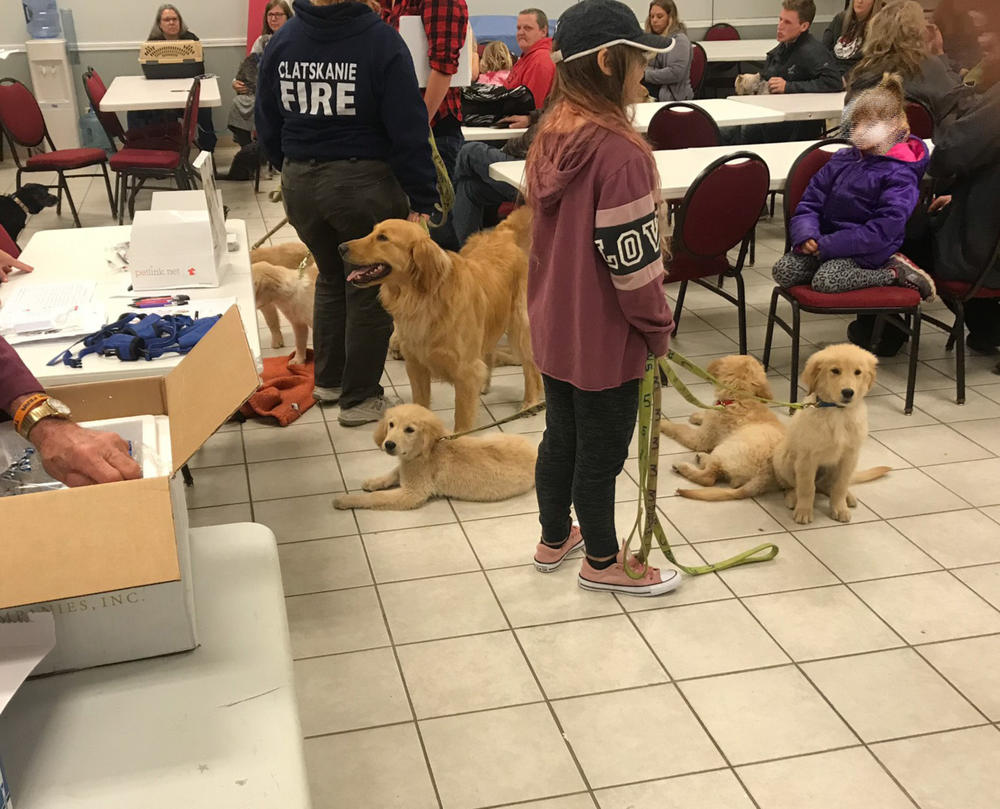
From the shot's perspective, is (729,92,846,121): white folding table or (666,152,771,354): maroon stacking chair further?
(729,92,846,121): white folding table

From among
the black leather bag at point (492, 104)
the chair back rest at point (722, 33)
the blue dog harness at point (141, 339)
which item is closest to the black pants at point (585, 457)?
the blue dog harness at point (141, 339)

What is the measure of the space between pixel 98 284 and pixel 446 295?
117cm

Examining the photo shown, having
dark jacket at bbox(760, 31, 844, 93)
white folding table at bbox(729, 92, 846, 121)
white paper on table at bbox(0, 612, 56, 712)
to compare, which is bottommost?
white paper on table at bbox(0, 612, 56, 712)

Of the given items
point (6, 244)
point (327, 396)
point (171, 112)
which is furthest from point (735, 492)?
point (171, 112)

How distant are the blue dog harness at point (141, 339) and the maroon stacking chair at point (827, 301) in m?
2.47

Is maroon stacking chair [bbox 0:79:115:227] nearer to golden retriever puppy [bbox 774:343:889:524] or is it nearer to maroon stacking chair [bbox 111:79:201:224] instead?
maroon stacking chair [bbox 111:79:201:224]

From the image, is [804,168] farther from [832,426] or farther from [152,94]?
[152,94]

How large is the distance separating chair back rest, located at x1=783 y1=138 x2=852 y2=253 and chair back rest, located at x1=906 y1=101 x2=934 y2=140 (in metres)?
1.28

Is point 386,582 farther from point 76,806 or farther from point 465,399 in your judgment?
point 76,806

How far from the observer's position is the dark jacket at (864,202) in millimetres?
3816

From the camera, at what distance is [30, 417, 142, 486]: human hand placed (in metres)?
1.33

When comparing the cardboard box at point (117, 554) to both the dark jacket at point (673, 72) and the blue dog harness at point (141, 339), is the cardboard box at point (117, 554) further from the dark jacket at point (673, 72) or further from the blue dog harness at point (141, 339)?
the dark jacket at point (673, 72)

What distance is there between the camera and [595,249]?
2.27 metres

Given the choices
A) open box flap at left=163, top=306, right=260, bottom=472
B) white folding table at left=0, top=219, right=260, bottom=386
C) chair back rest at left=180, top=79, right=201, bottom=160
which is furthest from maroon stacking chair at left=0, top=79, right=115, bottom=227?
open box flap at left=163, top=306, right=260, bottom=472
